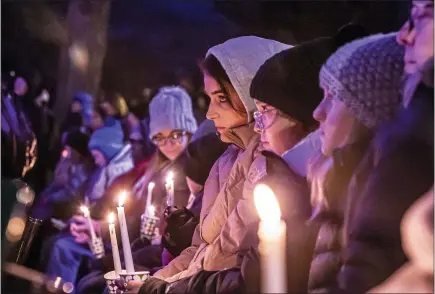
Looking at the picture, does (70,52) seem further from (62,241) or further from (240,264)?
(240,264)

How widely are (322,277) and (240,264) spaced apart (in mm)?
287

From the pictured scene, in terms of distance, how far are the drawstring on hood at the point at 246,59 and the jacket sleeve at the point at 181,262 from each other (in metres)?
0.42

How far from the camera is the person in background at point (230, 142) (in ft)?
5.72

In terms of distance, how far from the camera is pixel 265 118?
66.6 inches

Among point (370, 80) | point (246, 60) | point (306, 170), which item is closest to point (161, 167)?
point (246, 60)

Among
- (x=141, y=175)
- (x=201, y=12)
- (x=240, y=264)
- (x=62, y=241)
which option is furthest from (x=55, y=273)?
(x=201, y=12)

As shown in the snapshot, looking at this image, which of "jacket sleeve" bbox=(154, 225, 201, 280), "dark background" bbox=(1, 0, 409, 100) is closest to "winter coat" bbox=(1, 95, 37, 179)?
"dark background" bbox=(1, 0, 409, 100)

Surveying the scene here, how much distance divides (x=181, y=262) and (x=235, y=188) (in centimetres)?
33

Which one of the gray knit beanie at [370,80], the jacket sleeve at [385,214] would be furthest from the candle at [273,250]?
the gray knit beanie at [370,80]

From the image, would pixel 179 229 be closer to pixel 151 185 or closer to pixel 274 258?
pixel 151 185

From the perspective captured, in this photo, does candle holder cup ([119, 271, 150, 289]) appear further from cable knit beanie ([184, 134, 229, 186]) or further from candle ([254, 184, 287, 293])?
candle ([254, 184, 287, 293])

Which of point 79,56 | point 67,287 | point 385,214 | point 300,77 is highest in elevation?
point 79,56

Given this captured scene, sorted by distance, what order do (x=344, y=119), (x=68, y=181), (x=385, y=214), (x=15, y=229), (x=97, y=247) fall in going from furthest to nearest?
1. (x=68, y=181)
2. (x=97, y=247)
3. (x=15, y=229)
4. (x=344, y=119)
5. (x=385, y=214)

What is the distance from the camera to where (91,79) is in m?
2.20
